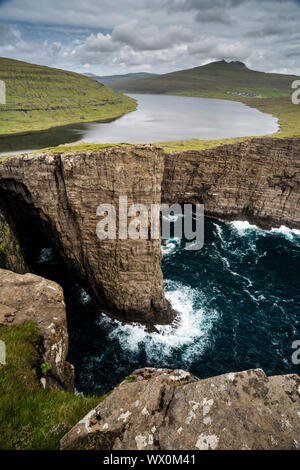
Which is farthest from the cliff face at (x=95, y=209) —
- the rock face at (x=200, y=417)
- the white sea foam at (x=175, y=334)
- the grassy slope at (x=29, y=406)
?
the rock face at (x=200, y=417)

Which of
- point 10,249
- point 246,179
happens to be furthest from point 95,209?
point 246,179

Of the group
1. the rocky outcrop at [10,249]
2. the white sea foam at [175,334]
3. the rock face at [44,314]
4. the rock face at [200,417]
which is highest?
the rock face at [200,417]

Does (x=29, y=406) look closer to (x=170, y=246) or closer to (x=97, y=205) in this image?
(x=97, y=205)

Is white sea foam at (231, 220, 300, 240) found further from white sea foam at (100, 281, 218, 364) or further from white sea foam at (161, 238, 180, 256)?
white sea foam at (100, 281, 218, 364)

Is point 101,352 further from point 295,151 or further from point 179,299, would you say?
point 295,151

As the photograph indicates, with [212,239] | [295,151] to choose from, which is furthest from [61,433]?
[295,151]

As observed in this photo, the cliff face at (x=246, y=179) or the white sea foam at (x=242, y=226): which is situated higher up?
the cliff face at (x=246, y=179)

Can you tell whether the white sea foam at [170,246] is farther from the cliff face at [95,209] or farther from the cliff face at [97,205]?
the cliff face at [97,205]
